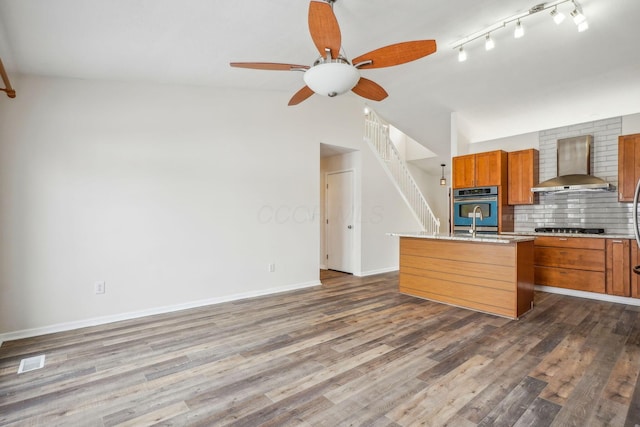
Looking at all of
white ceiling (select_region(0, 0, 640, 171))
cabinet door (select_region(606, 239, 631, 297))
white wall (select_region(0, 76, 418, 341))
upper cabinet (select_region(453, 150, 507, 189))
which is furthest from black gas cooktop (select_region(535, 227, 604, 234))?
white wall (select_region(0, 76, 418, 341))

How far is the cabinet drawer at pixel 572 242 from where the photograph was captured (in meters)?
4.30

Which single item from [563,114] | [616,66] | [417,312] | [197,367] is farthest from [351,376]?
[563,114]

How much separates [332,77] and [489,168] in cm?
417

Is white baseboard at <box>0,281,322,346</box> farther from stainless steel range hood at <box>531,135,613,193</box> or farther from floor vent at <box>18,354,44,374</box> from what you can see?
stainless steel range hood at <box>531,135,613,193</box>

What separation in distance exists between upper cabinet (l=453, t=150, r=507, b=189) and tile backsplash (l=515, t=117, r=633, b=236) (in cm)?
67

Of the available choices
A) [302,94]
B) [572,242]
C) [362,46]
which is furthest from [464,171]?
[302,94]

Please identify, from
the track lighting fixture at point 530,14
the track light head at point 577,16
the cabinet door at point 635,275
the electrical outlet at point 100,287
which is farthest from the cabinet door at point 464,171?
the electrical outlet at point 100,287

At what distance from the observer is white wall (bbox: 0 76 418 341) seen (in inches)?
122

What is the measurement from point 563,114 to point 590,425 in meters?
4.80

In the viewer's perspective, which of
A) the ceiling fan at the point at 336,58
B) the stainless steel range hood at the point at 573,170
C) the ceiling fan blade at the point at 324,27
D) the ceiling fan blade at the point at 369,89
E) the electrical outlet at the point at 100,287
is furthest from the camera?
the stainless steel range hood at the point at 573,170

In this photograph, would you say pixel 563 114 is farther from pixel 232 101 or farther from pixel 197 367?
pixel 197 367

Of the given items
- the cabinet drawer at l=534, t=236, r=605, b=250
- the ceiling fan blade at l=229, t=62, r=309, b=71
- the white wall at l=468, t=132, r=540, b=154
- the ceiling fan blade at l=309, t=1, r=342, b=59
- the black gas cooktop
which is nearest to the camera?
the ceiling fan blade at l=309, t=1, r=342, b=59

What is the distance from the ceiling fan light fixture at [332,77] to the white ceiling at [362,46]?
705 millimetres

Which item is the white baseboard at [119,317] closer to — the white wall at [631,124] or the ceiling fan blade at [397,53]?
→ the ceiling fan blade at [397,53]
